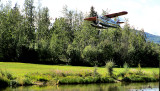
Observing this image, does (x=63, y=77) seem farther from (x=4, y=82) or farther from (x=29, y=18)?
(x=29, y=18)

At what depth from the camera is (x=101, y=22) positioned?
38188 mm

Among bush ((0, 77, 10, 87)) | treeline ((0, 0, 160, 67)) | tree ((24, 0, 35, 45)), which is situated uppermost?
tree ((24, 0, 35, 45))

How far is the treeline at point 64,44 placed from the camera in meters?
57.5

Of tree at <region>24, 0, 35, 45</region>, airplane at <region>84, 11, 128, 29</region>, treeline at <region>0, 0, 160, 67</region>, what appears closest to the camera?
airplane at <region>84, 11, 128, 29</region>

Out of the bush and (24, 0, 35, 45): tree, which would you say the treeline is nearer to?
(24, 0, 35, 45): tree

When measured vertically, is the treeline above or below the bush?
above

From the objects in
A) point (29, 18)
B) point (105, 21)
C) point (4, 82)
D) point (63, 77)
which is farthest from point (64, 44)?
point (4, 82)

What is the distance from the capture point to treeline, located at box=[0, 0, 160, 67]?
57.5 metres

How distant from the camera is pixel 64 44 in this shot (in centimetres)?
6200

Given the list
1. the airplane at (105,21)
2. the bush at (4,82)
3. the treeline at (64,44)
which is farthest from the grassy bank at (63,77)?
the treeline at (64,44)

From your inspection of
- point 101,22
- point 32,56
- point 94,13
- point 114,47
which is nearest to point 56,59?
point 32,56

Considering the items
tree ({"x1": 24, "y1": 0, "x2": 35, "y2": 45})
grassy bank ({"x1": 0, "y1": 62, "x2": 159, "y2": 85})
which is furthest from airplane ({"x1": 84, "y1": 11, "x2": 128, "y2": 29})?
tree ({"x1": 24, "y1": 0, "x2": 35, "y2": 45})

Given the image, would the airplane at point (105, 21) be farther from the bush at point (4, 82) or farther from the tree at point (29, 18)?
the tree at point (29, 18)

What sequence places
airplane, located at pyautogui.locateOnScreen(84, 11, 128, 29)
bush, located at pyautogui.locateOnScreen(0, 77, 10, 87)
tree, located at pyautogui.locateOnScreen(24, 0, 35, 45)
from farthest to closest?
tree, located at pyautogui.locateOnScreen(24, 0, 35, 45), airplane, located at pyautogui.locateOnScreen(84, 11, 128, 29), bush, located at pyautogui.locateOnScreen(0, 77, 10, 87)
